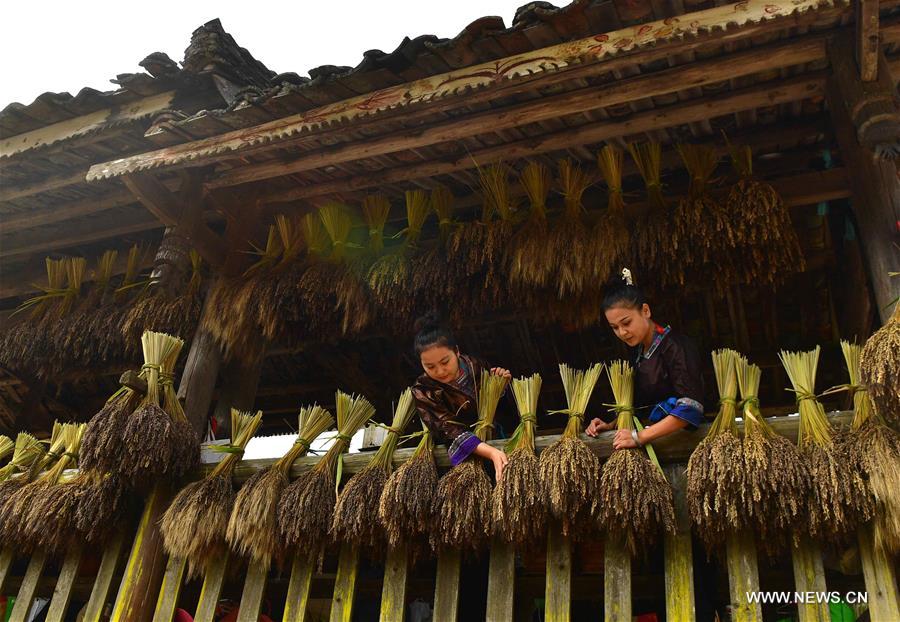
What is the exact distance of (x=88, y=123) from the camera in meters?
4.13

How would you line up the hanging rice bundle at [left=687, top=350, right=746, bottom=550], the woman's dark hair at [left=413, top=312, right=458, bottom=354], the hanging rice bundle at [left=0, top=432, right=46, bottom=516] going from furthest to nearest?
the hanging rice bundle at [left=0, top=432, right=46, bottom=516] < the woman's dark hair at [left=413, top=312, right=458, bottom=354] < the hanging rice bundle at [left=687, top=350, right=746, bottom=550]

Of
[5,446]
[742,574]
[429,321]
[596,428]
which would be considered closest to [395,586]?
[596,428]

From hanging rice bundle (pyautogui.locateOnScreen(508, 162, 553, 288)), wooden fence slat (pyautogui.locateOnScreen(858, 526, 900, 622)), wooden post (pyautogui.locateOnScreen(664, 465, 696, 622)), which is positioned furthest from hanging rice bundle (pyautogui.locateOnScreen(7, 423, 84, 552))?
wooden fence slat (pyautogui.locateOnScreen(858, 526, 900, 622))

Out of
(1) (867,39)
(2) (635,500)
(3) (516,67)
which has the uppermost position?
(3) (516,67)

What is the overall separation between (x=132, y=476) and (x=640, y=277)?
2480 mm

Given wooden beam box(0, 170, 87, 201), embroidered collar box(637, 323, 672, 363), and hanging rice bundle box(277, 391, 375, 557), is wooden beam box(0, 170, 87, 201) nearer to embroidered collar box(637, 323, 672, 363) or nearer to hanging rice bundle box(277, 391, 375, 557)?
hanging rice bundle box(277, 391, 375, 557)

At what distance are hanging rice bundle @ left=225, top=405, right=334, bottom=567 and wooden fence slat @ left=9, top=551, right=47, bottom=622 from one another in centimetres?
112

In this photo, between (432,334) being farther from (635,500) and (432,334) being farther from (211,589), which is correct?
(211,589)

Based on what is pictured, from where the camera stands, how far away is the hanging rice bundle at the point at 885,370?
2082 millimetres

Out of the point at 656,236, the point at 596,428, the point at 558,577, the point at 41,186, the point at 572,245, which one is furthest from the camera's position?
the point at 41,186

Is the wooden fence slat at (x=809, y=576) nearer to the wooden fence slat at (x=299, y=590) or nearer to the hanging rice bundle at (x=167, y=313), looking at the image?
the wooden fence slat at (x=299, y=590)

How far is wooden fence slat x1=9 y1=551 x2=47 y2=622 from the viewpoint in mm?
3279

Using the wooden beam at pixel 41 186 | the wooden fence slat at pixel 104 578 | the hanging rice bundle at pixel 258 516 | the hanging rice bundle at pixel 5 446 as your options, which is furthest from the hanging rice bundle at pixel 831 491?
the wooden beam at pixel 41 186

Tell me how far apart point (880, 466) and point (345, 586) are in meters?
2.00
